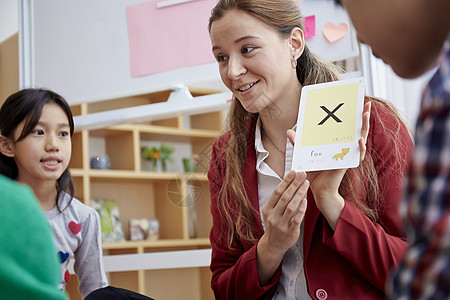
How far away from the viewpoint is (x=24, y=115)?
1517 mm

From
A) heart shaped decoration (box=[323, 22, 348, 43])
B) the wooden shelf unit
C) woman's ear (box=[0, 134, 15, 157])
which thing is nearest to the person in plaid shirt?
heart shaped decoration (box=[323, 22, 348, 43])

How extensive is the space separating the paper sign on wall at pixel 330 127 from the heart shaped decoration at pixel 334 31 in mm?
589

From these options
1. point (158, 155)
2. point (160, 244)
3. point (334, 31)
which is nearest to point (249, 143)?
point (334, 31)

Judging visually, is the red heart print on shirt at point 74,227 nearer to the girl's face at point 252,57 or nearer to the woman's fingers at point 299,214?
the girl's face at point 252,57

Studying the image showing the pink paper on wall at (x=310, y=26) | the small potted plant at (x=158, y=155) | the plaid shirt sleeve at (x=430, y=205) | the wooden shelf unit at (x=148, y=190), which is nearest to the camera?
the plaid shirt sleeve at (x=430, y=205)

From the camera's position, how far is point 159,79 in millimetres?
1850

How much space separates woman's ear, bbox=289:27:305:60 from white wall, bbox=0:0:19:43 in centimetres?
191

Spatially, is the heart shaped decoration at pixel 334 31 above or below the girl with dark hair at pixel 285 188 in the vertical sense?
above

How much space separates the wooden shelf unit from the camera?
280 cm

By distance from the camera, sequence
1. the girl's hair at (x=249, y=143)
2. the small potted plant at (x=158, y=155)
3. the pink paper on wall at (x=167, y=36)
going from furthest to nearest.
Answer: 1. the small potted plant at (x=158, y=155)
2. the pink paper on wall at (x=167, y=36)
3. the girl's hair at (x=249, y=143)

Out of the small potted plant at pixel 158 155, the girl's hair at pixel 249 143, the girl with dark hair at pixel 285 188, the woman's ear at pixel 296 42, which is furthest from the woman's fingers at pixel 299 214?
the small potted plant at pixel 158 155

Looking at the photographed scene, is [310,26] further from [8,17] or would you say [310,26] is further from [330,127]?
[8,17]

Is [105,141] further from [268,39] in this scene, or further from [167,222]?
[268,39]

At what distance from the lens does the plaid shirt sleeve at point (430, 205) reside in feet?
1.04
